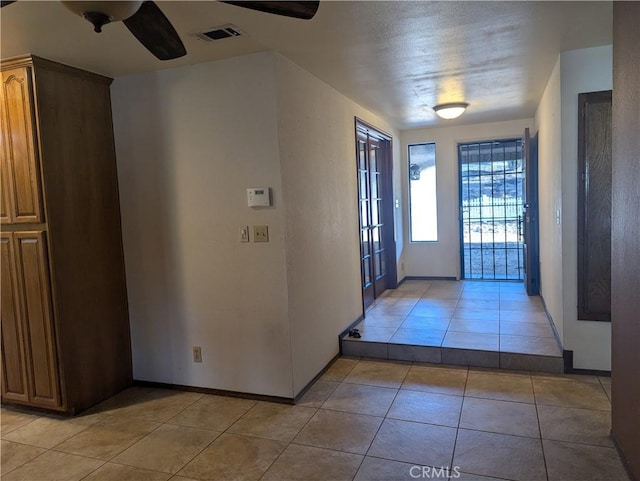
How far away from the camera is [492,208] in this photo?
6.21 m

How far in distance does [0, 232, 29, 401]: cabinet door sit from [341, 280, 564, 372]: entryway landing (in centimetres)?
235

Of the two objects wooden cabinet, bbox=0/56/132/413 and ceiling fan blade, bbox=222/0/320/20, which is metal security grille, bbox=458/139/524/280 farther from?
ceiling fan blade, bbox=222/0/320/20

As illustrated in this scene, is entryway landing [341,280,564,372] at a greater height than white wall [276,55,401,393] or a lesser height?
lesser

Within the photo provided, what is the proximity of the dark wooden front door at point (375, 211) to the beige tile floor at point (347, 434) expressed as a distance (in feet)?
6.00

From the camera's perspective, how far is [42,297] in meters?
2.83

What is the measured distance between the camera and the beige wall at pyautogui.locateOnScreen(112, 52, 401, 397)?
9.53 ft

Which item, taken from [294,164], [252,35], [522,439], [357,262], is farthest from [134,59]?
[522,439]

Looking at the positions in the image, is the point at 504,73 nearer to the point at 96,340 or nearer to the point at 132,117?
the point at 132,117

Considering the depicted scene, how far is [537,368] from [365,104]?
2.84 meters

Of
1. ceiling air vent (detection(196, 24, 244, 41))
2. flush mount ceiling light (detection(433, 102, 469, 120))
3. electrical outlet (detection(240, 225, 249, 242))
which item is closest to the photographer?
ceiling air vent (detection(196, 24, 244, 41))

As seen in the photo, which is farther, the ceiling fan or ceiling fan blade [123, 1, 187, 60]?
ceiling fan blade [123, 1, 187, 60]

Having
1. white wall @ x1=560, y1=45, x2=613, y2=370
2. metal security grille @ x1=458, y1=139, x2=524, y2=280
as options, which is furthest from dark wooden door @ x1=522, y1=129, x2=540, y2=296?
white wall @ x1=560, y1=45, x2=613, y2=370
